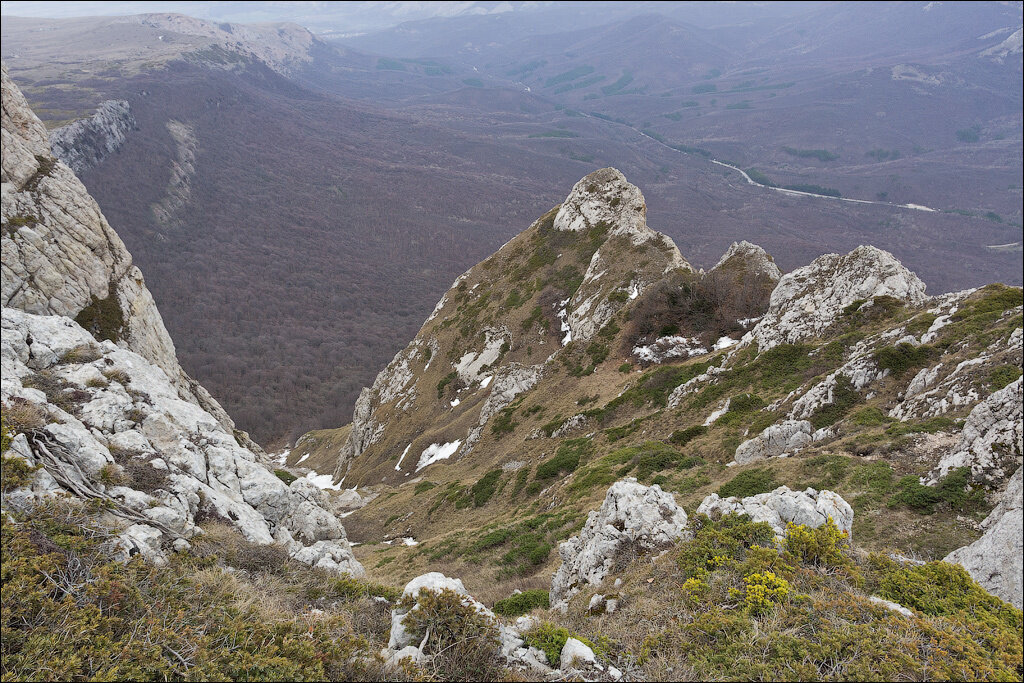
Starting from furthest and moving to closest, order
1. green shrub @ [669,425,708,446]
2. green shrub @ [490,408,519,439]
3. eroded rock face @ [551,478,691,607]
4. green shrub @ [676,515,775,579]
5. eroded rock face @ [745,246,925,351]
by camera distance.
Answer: green shrub @ [490,408,519,439], eroded rock face @ [745,246,925,351], green shrub @ [669,425,708,446], eroded rock face @ [551,478,691,607], green shrub @ [676,515,775,579]

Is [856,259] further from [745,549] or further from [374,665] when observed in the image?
[374,665]

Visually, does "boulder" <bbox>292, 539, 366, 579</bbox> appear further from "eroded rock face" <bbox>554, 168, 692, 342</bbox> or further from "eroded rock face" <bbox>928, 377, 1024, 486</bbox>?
"eroded rock face" <bbox>554, 168, 692, 342</bbox>

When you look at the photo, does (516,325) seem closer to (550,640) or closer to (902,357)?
(902,357)

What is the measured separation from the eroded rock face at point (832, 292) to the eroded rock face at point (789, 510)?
20247 millimetres

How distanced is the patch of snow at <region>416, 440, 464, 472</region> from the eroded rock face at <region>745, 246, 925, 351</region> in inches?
1140

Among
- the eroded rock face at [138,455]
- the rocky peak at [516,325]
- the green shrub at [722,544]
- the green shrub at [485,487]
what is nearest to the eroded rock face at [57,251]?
the eroded rock face at [138,455]

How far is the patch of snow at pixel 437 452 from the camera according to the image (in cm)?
4631

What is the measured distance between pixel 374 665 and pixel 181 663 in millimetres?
2838

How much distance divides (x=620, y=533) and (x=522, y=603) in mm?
4091

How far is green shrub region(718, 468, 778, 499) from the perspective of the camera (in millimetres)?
15625

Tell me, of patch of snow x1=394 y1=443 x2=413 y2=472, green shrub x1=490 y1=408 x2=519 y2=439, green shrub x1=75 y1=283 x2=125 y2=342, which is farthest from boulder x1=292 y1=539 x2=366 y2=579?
patch of snow x1=394 y1=443 x2=413 y2=472

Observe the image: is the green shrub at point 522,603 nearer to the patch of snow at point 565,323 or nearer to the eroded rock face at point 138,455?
the eroded rock face at point 138,455

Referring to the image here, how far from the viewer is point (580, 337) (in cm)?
4772

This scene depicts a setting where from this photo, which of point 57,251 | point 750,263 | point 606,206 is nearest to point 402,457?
point 57,251
